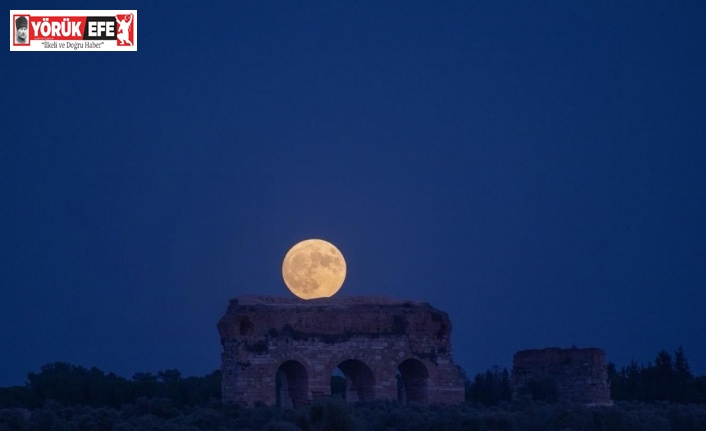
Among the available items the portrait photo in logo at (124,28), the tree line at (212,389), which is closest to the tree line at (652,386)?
the tree line at (212,389)

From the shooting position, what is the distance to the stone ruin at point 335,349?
31344mm

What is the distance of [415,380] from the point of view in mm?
33812

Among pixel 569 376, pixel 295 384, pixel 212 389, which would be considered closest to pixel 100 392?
pixel 212 389

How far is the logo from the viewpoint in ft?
87.8

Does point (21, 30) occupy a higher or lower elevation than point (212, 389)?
higher

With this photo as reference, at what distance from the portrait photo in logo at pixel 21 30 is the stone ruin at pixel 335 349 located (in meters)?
9.32

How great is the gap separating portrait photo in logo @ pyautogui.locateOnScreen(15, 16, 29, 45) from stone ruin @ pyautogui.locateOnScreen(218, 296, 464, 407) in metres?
9.32

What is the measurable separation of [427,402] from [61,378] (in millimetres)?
22091

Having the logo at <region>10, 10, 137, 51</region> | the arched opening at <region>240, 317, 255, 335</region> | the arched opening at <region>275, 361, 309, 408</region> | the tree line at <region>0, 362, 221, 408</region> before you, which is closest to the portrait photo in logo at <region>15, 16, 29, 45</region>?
the logo at <region>10, 10, 137, 51</region>

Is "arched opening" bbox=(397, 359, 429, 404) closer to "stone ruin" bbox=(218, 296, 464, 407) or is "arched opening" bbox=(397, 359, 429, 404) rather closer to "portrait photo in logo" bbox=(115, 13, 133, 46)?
"stone ruin" bbox=(218, 296, 464, 407)

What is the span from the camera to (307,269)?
33.5 meters

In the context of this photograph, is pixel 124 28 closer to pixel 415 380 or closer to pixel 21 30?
pixel 21 30

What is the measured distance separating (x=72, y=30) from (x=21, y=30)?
148 cm

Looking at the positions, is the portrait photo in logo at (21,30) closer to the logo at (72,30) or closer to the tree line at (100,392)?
the logo at (72,30)
